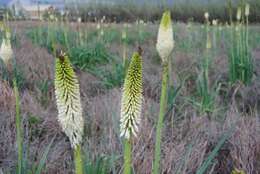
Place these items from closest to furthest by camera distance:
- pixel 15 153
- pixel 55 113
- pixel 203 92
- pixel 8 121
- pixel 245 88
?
1. pixel 15 153
2. pixel 8 121
3. pixel 55 113
4. pixel 203 92
5. pixel 245 88

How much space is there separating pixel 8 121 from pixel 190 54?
445 centimetres

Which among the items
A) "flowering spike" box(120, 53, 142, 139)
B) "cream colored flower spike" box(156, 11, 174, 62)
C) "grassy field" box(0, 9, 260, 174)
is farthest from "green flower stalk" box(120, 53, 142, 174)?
"grassy field" box(0, 9, 260, 174)

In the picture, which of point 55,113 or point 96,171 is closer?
point 96,171

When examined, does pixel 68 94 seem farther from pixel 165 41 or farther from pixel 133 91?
pixel 165 41

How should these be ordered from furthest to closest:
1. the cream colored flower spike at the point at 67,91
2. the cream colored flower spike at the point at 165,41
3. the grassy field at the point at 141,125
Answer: the grassy field at the point at 141,125
the cream colored flower spike at the point at 165,41
the cream colored flower spike at the point at 67,91

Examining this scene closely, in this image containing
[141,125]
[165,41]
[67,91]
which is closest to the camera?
[67,91]

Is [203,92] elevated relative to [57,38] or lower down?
lower down

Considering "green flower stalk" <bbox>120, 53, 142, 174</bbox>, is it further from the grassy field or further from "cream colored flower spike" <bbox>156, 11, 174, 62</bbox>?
the grassy field

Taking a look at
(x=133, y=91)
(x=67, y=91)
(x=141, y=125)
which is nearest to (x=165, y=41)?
(x=133, y=91)

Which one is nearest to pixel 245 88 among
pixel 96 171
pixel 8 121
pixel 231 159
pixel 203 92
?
pixel 203 92

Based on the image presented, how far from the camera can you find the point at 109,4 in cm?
1889

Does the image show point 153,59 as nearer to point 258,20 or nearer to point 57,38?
point 57,38

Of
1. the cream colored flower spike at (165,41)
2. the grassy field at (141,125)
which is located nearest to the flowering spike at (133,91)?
the cream colored flower spike at (165,41)

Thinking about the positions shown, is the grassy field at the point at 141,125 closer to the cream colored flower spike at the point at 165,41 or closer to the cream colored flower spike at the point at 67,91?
Result: the cream colored flower spike at the point at 165,41
